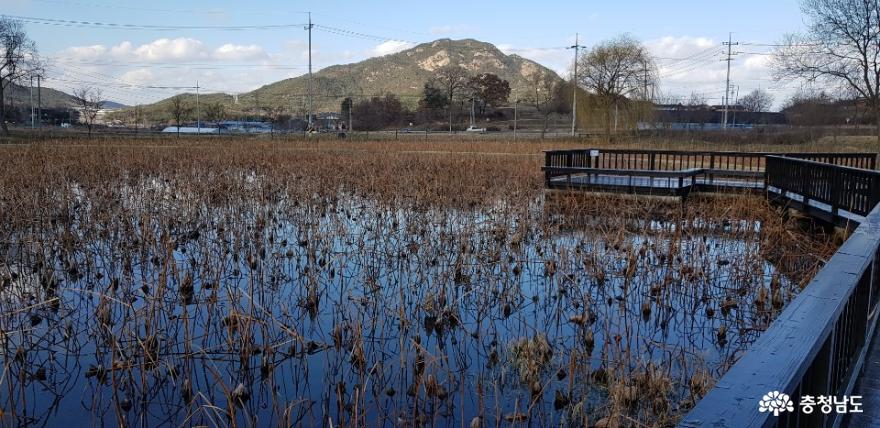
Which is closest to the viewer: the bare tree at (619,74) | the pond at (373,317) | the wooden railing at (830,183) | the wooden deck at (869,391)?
the wooden deck at (869,391)

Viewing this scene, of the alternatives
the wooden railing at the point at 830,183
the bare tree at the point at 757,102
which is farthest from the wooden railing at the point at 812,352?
the bare tree at the point at 757,102

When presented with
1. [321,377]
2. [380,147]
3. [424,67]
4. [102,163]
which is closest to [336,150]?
[380,147]

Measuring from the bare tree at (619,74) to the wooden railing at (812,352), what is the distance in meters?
42.9

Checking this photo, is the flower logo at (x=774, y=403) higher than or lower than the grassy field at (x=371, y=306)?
higher

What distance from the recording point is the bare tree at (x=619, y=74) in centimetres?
4581

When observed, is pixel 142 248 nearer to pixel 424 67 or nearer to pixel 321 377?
pixel 321 377

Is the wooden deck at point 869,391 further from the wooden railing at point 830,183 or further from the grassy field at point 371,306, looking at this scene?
the wooden railing at point 830,183

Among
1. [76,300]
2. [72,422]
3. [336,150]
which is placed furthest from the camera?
[336,150]

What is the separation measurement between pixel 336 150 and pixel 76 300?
22051 mm

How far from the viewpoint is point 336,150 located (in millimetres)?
28812

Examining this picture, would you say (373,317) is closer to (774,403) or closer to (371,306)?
(371,306)

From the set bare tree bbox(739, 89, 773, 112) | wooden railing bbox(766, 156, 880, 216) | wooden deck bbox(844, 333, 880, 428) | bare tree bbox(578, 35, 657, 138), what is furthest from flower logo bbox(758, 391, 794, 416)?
bare tree bbox(739, 89, 773, 112)

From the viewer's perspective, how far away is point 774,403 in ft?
5.64

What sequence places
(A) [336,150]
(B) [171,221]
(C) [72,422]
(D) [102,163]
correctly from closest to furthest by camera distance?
(C) [72,422], (B) [171,221], (D) [102,163], (A) [336,150]
